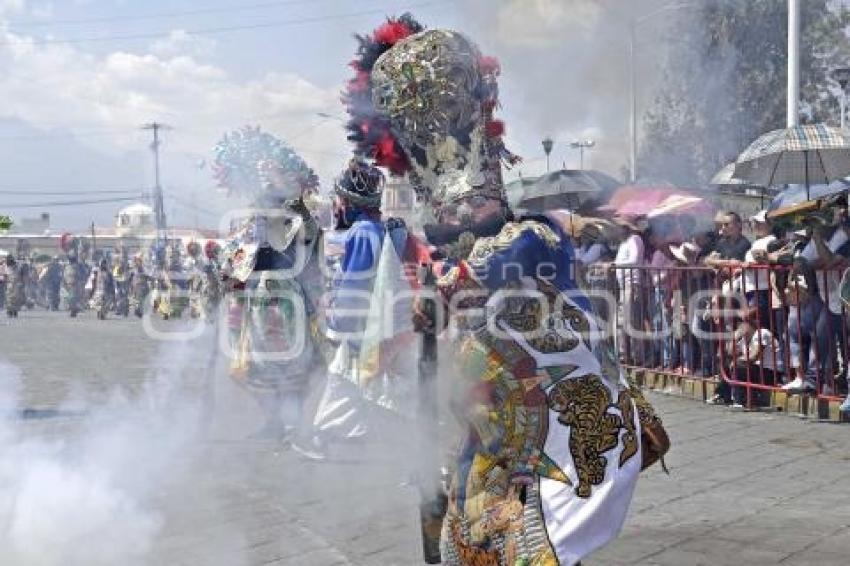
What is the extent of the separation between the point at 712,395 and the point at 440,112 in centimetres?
722

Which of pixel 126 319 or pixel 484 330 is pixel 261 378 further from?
pixel 126 319

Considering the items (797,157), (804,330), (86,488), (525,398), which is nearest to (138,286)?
(797,157)

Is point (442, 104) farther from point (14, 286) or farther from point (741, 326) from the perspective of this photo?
point (14, 286)

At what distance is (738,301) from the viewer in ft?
32.4

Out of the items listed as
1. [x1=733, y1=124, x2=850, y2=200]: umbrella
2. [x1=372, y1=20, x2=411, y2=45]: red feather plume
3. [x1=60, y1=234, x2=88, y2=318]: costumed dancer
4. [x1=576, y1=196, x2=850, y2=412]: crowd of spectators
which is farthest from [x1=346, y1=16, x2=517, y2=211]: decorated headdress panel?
[x1=60, y1=234, x2=88, y2=318]: costumed dancer

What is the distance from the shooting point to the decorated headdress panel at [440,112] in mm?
A: 3736

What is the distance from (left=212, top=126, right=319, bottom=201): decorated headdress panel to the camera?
27.0ft

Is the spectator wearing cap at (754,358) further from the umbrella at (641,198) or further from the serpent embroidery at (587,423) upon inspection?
the serpent embroidery at (587,423)

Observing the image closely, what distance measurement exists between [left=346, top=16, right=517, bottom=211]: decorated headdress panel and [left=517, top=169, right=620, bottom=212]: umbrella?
1000 centimetres

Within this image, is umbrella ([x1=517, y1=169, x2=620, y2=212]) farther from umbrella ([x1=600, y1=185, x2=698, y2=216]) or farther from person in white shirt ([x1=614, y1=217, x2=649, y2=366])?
person in white shirt ([x1=614, y1=217, x2=649, y2=366])

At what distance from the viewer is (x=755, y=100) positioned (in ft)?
62.4

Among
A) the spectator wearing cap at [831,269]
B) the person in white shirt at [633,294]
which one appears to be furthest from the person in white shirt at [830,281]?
the person in white shirt at [633,294]

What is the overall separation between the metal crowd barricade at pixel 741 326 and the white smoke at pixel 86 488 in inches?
189

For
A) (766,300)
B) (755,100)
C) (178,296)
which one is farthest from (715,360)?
(178,296)
